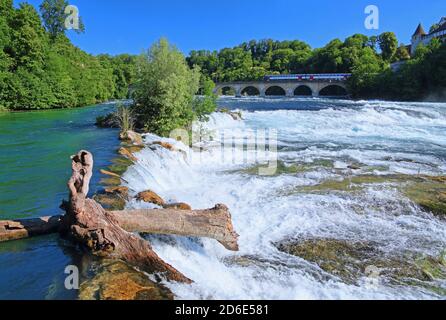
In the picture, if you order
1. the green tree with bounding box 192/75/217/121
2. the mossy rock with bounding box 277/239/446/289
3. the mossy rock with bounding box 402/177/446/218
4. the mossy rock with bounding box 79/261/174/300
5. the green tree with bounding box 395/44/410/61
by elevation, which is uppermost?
the green tree with bounding box 395/44/410/61

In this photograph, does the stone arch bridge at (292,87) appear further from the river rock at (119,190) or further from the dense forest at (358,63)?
the river rock at (119,190)

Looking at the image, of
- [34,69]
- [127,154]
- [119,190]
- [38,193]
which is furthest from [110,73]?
[119,190]

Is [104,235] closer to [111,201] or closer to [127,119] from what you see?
[111,201]

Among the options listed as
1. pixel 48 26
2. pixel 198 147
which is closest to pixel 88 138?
pixel 198 147

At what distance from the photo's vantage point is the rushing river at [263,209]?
5828mm

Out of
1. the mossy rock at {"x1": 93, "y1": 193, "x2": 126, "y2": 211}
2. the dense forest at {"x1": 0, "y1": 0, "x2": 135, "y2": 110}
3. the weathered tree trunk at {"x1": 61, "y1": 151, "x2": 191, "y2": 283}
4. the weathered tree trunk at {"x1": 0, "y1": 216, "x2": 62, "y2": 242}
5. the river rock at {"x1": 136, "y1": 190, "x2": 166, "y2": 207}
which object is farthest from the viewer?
the dense forest at {"x1": 0, "y1": 0, "x2": 135, "y2": 110}

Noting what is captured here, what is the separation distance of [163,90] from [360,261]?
1544 cm

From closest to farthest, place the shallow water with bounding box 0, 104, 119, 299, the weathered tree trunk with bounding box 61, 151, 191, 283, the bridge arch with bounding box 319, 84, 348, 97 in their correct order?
1. the shallow water with bounding box 0, 104, 119, 299
2. the weathered tree trunk with bounding box 61, 151, 191, 283
3. the bridge arch with bounding box 319, 84, 348, 97

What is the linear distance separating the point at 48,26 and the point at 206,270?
227 feet

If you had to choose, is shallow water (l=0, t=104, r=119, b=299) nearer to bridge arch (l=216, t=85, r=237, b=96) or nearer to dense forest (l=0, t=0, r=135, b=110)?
dense forest (l=0, t=0, r=135, b=110)

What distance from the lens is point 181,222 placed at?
6.38m

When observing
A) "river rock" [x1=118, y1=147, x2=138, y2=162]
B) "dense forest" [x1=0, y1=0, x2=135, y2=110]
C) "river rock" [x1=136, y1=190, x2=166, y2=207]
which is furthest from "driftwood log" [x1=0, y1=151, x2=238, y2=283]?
"dense forest" [x1=0, y1=0, x2=135, y2=110]

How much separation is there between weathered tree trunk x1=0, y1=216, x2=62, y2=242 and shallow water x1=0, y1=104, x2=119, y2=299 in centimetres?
13

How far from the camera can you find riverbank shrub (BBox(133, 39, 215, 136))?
65.1 feet
